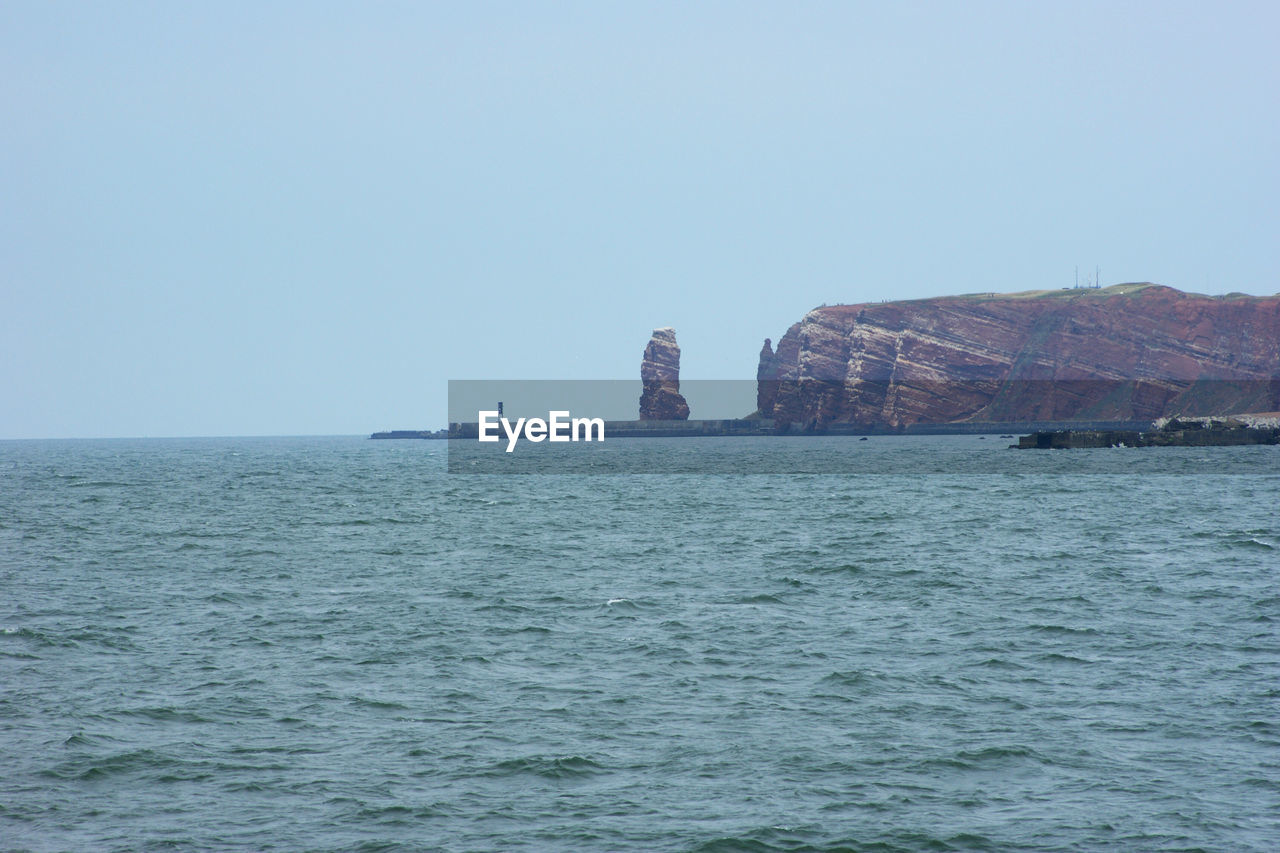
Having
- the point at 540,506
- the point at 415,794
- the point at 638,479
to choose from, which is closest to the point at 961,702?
the point at 415,794

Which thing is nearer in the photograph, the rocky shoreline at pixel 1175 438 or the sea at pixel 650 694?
the sea at pixel 650 694

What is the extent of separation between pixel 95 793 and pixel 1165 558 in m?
36.1

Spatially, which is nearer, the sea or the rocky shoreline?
the sea

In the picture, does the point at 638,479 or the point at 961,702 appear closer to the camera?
the point at 961,702

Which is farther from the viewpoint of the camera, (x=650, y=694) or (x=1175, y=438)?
(x=1175, y=438)

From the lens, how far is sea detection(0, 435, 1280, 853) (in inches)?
616

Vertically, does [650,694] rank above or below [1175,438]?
below

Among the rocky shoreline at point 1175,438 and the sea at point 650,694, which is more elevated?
the rocky shoreline at point 1175,438

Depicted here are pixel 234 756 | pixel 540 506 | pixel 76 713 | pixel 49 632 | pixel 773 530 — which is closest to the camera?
pixel 234 756

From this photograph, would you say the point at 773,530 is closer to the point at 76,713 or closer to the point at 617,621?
the point at 617,621

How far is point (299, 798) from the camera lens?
54.1 feet

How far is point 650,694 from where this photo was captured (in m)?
22.1

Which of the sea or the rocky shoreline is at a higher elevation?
the rocky shoreline

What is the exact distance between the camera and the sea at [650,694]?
1566 centimetres
